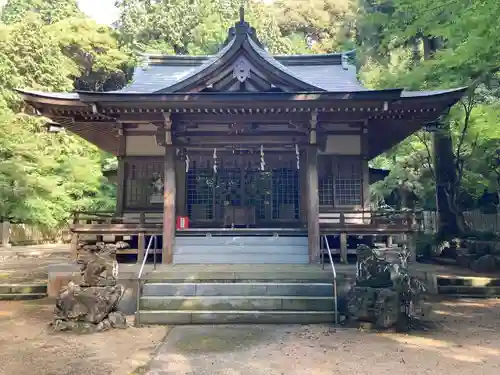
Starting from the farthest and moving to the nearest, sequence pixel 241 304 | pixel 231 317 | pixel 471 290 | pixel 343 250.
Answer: pixel 343 250
pixel 471 290
pixel 241 304
pixel 231 317

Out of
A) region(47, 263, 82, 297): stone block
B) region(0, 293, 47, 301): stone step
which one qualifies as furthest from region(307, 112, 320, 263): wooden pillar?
region(0, 293, 47, 301): stone step

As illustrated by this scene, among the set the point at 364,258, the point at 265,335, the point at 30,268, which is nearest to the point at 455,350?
the point at 364,258

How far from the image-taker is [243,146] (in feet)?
38.9

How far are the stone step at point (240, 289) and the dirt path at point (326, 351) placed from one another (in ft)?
3.14

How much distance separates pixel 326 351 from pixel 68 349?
12.1 ft

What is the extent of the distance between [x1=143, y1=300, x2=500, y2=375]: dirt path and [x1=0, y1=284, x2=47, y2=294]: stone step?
15.0ft

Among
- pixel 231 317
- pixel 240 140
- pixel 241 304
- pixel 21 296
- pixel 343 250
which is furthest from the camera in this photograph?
pixel 240 140

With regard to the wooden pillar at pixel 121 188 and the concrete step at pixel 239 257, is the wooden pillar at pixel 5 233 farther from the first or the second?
the concrete step at pixel 239 257

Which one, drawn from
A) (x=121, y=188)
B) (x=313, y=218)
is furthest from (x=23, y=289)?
(x=313, y=218)

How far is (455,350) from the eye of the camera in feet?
18.4

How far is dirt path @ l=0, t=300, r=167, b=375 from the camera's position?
4.98 m

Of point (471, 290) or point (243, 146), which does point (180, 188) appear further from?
point (471, 290)

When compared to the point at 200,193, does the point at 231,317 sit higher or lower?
lower

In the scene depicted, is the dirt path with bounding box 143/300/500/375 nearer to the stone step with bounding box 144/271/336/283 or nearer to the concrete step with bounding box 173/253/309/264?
the stone step with bounding box 144/271/336/283
